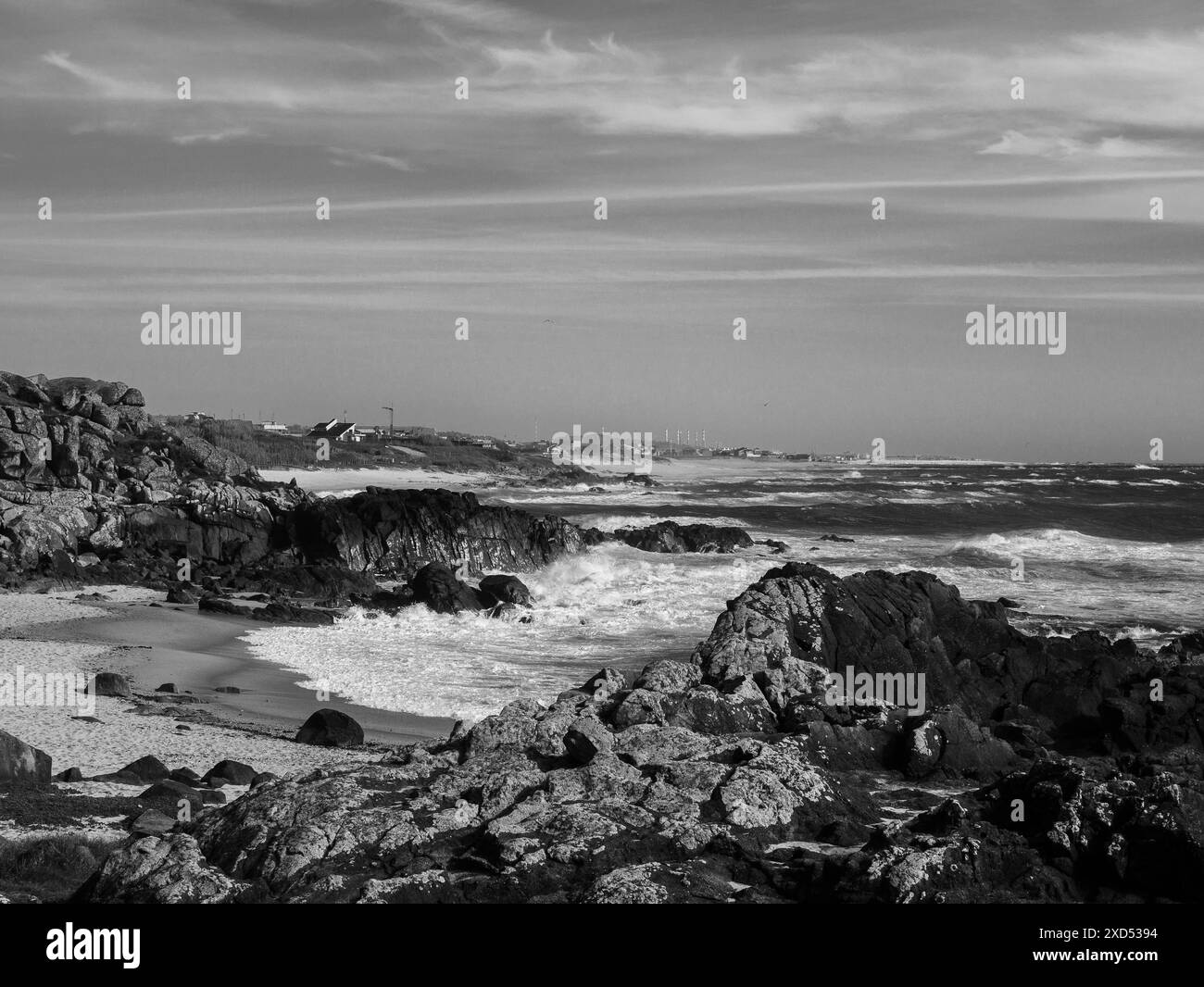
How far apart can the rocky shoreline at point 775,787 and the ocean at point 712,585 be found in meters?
5.65

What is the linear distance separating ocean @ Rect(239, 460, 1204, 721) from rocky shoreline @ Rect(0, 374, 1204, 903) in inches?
222

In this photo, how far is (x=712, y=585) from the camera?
125 feet

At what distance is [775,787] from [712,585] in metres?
27.6

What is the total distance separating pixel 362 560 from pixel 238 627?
1203 cm

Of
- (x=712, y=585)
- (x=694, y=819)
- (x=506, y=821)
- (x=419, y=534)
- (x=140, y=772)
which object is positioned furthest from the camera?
(x=419, y=534)

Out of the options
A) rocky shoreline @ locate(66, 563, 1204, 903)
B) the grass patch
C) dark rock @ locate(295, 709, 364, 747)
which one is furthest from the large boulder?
rocky shoreline @ locate(66, 563, 1204, 903)

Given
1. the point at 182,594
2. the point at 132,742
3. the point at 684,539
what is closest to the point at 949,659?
the point at 132,742

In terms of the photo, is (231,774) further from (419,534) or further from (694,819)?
(419,534)

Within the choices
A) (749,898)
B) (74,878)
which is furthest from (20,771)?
(749,898)

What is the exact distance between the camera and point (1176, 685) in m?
19.0

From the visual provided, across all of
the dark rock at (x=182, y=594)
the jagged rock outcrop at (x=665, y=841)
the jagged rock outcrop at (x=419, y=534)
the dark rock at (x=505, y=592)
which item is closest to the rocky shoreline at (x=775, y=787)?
the jagged rock outcrop at (x=665, y=841)

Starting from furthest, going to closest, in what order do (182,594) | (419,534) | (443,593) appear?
(419,534) → (443,593) → (182,594)

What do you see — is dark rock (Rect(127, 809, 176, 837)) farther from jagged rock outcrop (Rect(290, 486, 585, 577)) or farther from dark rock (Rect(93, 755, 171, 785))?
jagged rock outcrop (Rect(290, 486, 585, 577))
